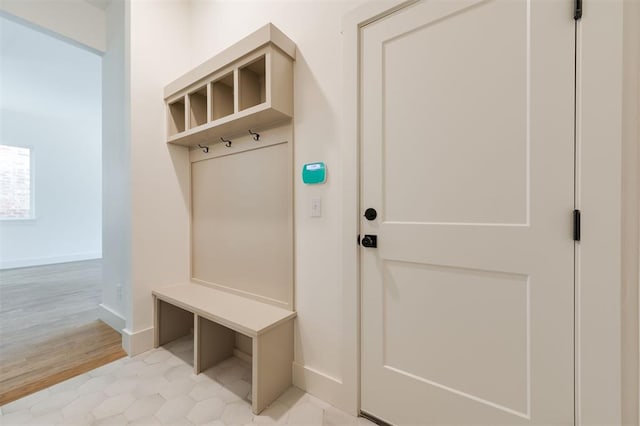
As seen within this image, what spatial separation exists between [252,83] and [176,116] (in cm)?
80

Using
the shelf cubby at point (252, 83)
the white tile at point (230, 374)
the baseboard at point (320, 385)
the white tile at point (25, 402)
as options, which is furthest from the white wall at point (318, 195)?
the white tile at point (25, 402)

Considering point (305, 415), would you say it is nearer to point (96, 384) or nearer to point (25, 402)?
point (96, 384)

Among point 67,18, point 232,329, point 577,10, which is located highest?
point 67,18

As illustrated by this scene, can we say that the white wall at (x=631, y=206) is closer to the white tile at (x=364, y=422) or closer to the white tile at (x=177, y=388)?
the white tile at (x=364, y=422)

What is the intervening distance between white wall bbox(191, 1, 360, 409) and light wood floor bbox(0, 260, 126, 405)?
1.44 m

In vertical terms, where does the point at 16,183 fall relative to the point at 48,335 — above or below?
above

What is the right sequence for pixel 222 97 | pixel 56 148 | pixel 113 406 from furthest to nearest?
1. pixel 56 148
2. pixel 222 97
3. pixel 113 406

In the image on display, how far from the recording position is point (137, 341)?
1.90 meters

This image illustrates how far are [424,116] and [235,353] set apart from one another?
6.34 feet

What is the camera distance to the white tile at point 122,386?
149cm

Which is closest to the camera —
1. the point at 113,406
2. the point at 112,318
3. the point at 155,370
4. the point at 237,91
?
the point at 113,406

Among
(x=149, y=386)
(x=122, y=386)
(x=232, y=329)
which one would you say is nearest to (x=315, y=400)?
(x=232, y=329)

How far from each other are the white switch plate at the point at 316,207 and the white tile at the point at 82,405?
152 cm

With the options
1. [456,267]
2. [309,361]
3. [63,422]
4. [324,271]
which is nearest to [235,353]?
[309,361]
